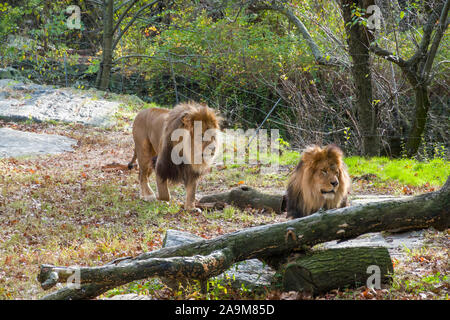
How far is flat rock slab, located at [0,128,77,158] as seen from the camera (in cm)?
1231

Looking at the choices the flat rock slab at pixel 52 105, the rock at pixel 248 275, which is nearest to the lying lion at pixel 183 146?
the rock at pixel 248 275

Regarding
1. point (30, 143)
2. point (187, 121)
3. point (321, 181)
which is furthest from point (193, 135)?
point (30, 143)

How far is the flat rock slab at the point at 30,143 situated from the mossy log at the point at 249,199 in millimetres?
5873

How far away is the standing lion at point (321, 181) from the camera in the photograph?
5750 millimetres

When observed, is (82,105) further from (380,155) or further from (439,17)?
(439,17)

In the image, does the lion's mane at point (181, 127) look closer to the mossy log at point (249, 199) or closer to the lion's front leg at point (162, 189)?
the lion's front leg at point (162, 189)

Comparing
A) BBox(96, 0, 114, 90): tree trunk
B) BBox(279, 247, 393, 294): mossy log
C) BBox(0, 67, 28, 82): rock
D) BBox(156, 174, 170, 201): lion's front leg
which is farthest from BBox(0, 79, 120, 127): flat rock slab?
BBox(279, 247, 393, 294): mossy log

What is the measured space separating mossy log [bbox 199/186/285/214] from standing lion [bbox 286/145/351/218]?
2.03 m

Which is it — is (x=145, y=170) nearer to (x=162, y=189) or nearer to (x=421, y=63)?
(x=162, y=189)

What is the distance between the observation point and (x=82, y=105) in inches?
693

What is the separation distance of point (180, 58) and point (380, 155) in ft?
33.7
